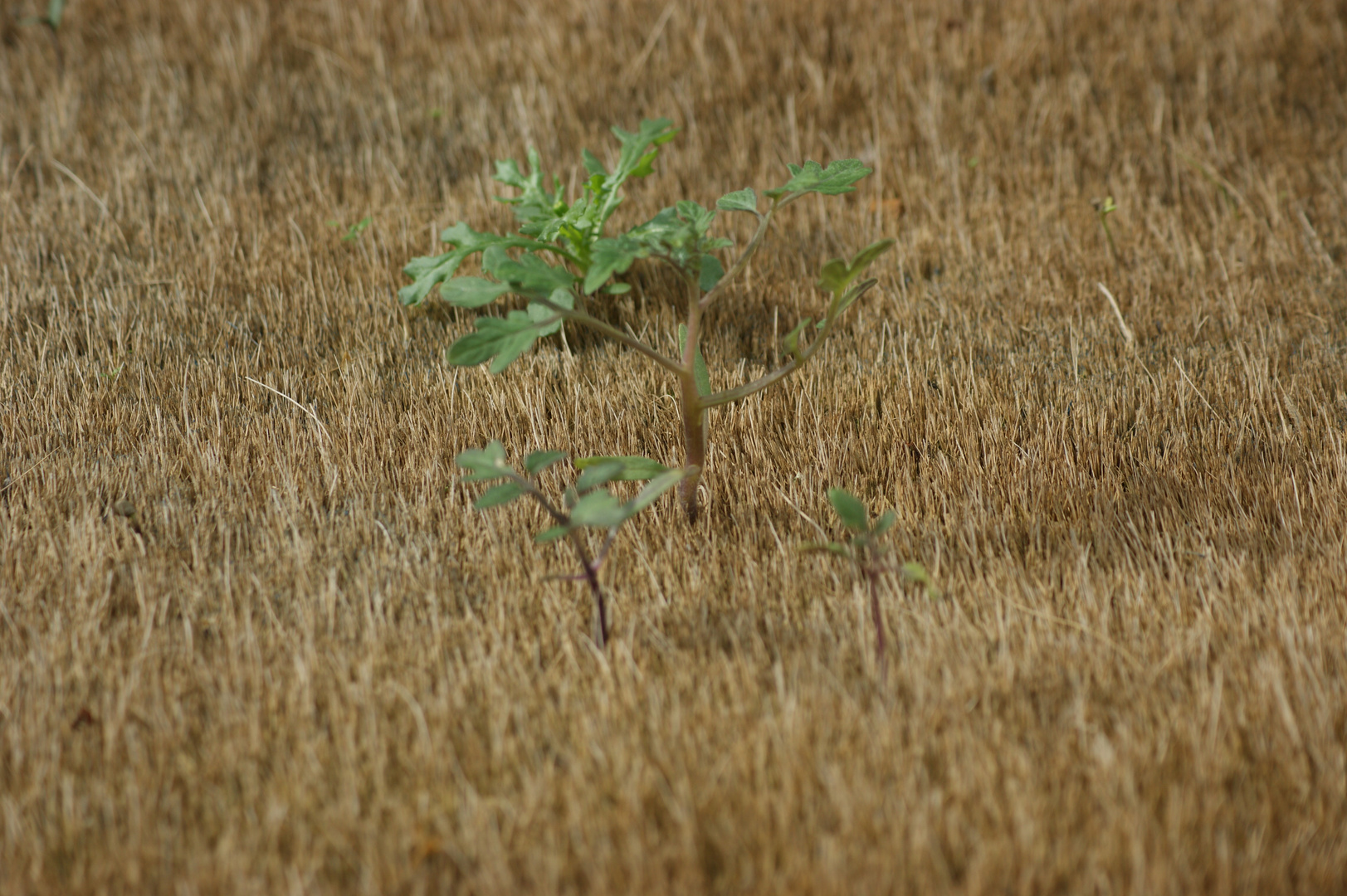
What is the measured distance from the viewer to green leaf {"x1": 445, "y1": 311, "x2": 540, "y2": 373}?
1475 millimetres

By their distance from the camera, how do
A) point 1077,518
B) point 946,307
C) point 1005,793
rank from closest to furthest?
point 1005,793, point 1077,518, point 946,307

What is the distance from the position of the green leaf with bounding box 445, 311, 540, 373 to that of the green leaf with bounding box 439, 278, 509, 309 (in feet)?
0.25

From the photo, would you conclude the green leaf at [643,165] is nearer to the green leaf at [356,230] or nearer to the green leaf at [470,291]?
→ the green leaf at [470,291]

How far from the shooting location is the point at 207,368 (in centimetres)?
221

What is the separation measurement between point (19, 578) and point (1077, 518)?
2088 mm

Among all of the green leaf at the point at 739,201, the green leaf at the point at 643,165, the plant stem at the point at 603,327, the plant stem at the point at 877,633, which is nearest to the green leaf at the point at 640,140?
the green leaf at the point at 643,165

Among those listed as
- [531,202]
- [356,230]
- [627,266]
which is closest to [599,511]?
[627,266]

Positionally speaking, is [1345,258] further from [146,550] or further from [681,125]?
[146,550]

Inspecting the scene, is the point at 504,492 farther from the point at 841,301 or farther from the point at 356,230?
the point at 356,230

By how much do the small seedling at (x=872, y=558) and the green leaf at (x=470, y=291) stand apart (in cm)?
71

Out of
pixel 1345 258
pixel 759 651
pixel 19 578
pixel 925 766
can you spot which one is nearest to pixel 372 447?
pixel 19 578

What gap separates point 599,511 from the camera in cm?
138

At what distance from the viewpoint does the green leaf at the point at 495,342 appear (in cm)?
147

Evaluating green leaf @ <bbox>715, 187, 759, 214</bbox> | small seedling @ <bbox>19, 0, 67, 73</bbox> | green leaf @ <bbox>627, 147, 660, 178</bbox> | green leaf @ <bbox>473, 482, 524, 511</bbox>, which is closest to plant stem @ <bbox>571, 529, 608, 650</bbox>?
green leaf @ <bbox>473, 482, 524, 511</bbox>
